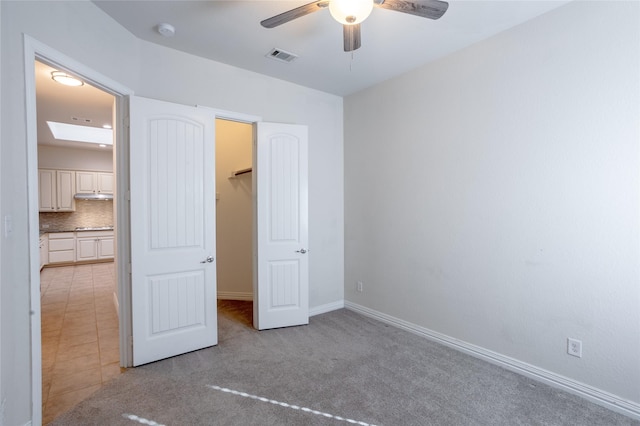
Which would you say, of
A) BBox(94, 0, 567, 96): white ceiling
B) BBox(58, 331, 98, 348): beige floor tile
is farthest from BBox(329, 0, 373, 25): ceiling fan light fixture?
BBox(58, 331, 98, 348): beige floor tile

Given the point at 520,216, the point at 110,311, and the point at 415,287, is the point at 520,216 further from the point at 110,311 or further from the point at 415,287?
the point at 110,311

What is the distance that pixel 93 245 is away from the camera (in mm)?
7637

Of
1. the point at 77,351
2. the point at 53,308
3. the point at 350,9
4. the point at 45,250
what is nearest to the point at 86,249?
the point at 45,250

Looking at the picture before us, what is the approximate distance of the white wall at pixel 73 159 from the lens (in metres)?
7.22

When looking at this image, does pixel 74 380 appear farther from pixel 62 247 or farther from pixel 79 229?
pixel 79 229

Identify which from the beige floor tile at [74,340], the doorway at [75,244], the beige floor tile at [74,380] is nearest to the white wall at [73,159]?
the doorway at [75,244]

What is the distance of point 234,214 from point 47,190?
5.82m

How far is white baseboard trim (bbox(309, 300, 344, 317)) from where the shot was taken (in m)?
3.93

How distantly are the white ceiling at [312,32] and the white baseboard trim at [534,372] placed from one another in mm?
2866

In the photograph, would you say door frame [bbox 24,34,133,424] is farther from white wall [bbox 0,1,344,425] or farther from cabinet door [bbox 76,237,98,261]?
cabinet door [bbox 76,237,98,261]

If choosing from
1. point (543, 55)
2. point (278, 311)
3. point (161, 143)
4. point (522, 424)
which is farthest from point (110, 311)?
point (543, 55)

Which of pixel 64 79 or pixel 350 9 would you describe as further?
pixel 64 79

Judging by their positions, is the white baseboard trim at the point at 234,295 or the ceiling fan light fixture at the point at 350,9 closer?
the ceiling fan light fixture at the point at 350,9

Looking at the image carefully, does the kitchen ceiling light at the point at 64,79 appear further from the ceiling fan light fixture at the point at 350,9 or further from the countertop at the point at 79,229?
the countertop at the point at 79,229
